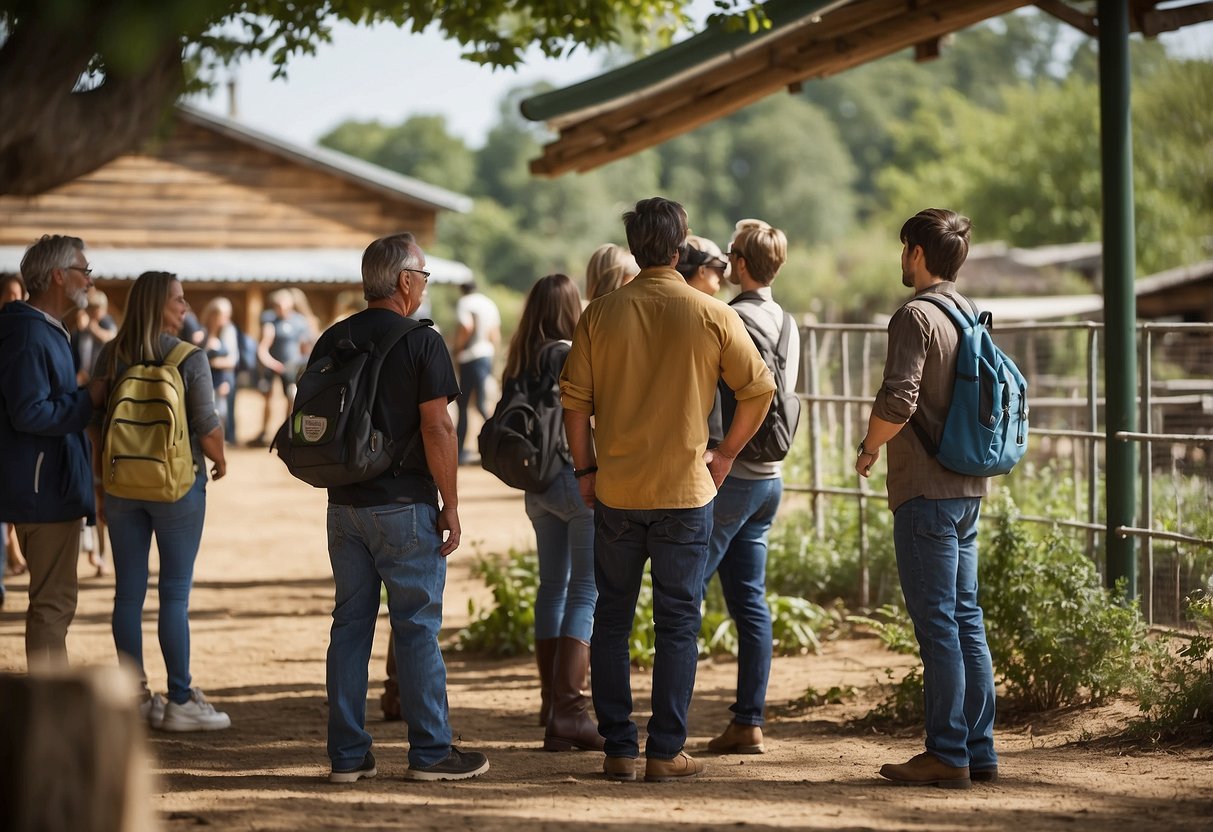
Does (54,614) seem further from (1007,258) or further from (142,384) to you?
(1007,258)

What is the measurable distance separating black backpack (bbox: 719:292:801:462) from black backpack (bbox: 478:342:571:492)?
66 centimetres

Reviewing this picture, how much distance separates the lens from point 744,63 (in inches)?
305

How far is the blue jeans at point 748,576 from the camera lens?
5.14 metres

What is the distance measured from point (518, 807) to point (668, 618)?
794mm

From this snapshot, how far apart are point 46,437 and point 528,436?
6.00 feet

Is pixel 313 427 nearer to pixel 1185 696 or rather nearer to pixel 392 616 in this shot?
pixel 392 616

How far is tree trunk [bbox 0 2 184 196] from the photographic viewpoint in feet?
14.8

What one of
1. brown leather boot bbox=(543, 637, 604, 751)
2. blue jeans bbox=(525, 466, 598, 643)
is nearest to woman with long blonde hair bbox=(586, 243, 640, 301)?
blue jeans bbox=(525, 466, 598, 643)

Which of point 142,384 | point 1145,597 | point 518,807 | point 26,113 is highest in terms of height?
point 26,113

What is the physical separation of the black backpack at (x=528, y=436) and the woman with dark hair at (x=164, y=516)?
46.9 inches

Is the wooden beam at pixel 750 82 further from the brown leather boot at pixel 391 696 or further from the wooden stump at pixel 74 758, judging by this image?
the wooden stump at pixel 74 758

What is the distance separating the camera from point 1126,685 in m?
5.75

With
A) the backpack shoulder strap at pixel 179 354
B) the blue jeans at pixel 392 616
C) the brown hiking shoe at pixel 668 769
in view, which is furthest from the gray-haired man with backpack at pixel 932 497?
the backpack shoulder strap at pixel 179 354

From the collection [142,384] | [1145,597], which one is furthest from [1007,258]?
[142,384]
